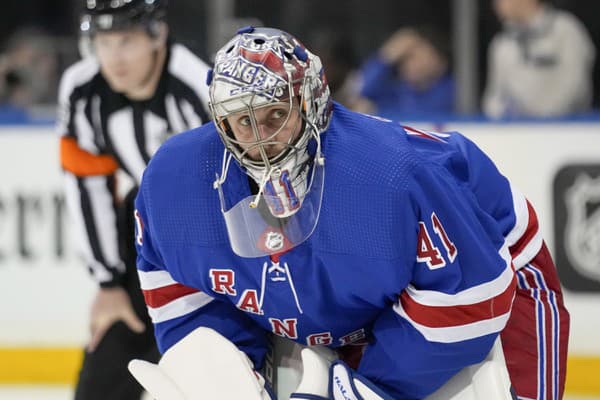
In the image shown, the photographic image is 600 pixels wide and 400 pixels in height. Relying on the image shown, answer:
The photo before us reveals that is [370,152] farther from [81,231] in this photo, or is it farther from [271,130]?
[81,231]

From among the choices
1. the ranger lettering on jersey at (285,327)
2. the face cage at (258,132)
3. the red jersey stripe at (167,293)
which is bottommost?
the ranger lettering on jersey at (285,327)

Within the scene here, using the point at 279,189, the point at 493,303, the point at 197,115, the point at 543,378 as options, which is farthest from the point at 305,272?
the point at 197,115

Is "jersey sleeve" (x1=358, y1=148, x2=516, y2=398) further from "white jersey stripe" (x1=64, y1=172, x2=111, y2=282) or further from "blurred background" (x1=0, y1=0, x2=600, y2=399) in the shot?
"blurred background" (x1=0, y1=0, x2=600, y2=399)

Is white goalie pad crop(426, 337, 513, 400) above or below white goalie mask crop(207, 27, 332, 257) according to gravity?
below

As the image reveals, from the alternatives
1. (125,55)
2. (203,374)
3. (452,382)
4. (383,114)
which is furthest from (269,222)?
(383,114)

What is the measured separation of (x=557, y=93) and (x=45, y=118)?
1741mm

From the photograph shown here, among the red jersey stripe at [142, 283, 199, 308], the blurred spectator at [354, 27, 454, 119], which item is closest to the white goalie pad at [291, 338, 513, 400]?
the red jersey stripe at [142, 283, 199, 308]

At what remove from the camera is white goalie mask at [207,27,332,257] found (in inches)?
59.2

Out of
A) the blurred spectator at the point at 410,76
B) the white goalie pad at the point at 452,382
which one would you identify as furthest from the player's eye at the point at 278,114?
the blurred spectator at the point at 410,76

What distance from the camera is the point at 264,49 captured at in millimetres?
1533

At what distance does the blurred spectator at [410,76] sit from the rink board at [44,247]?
0.45 meters

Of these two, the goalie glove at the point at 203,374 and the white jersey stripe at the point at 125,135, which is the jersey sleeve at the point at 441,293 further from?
the white jersey stripe at the point at 125,135

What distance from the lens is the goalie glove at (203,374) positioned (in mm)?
1624

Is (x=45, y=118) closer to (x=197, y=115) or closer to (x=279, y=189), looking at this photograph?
(x=197, y=115)
